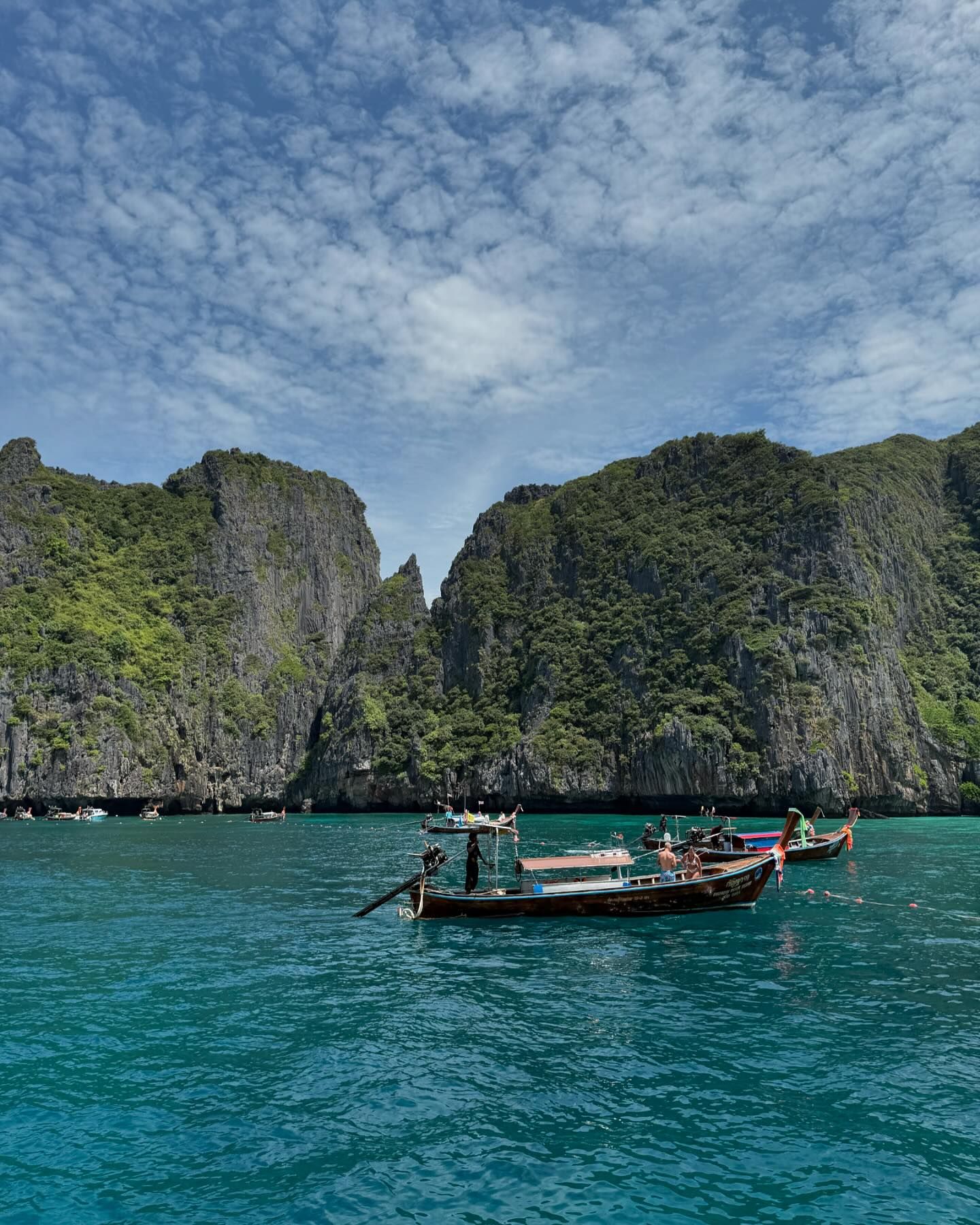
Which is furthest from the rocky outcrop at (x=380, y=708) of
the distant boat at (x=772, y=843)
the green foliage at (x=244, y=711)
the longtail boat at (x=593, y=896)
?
the longtail boat at (x=593, y=896)

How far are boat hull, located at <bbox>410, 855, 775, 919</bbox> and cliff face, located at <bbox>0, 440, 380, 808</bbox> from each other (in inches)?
4294

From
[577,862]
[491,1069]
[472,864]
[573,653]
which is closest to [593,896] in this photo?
[577,862]

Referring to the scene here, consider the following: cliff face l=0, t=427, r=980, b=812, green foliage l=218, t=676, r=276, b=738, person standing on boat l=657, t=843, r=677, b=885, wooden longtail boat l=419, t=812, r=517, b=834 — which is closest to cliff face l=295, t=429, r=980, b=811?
cliff face l=0, t=427, r=980, b=812

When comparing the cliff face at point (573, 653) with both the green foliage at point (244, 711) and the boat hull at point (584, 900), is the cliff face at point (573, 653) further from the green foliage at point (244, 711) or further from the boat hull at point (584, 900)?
the boat hull at point (584, 900)

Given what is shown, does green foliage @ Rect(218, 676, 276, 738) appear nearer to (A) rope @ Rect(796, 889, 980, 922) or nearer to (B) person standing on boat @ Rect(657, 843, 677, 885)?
(B) person standing on boat @ Rect(657, 843, 677, 885)

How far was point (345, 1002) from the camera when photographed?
19.9 meters

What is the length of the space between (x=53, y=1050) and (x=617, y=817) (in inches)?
3620

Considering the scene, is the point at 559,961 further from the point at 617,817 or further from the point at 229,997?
the point at 617,817

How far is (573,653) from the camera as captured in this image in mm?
131375

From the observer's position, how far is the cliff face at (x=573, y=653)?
10162cm

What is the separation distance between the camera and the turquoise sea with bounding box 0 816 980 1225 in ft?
36.0

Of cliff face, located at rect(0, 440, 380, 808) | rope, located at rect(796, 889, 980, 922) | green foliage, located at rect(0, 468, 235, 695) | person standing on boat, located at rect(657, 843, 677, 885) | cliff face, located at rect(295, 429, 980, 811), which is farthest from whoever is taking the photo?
green foliage, located at rect(0, 468, 235, 695)

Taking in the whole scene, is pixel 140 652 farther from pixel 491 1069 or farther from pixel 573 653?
pixel 491 1069

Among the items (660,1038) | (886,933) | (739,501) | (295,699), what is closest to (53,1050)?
(660,1038)
